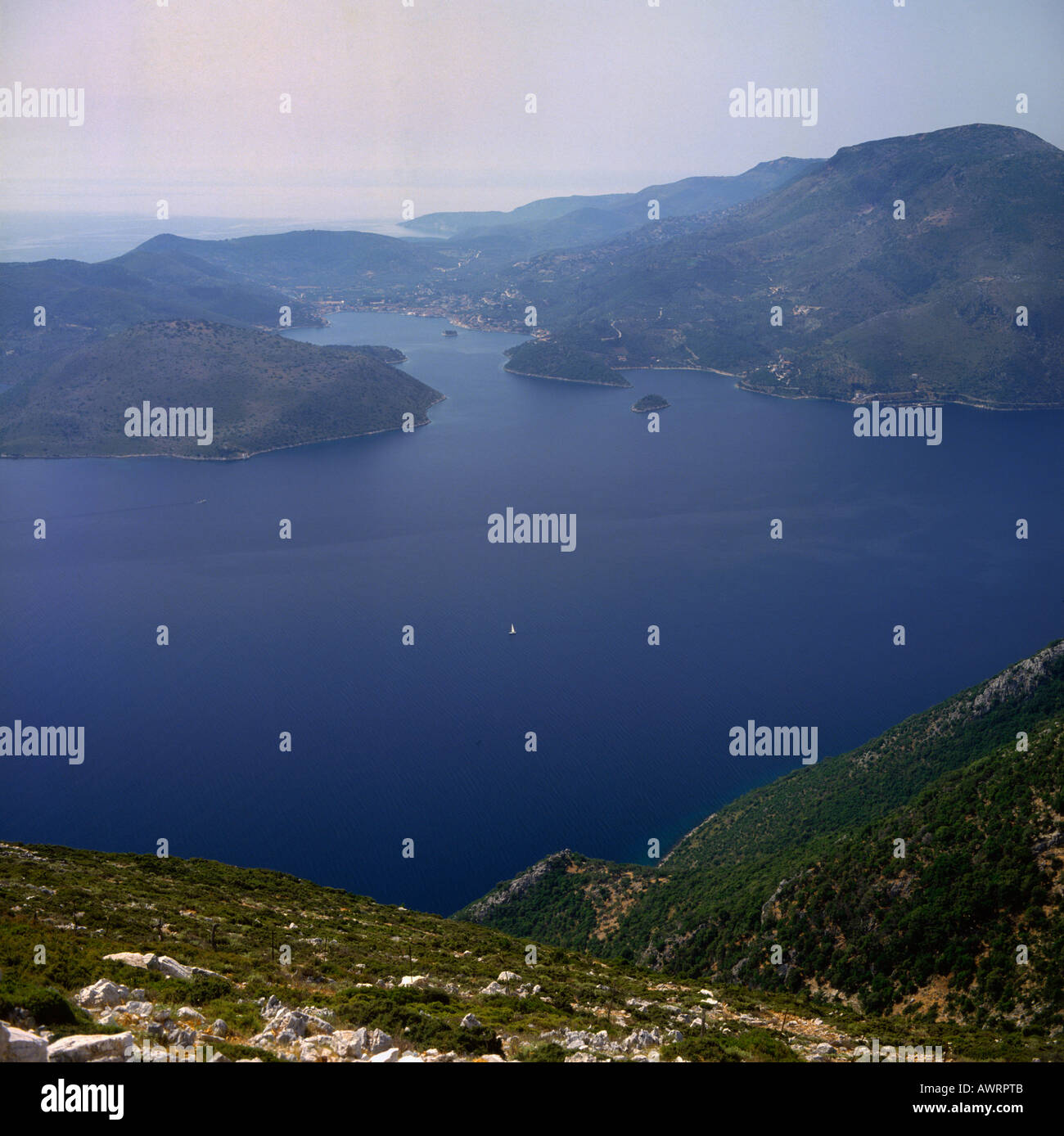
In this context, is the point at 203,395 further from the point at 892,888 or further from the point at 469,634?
the point at 892,888

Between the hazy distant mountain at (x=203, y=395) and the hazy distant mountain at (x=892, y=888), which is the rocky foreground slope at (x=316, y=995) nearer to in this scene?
the hazy distant mountain at (x=892, y=888)

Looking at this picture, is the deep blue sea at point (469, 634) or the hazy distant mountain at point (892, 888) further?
the deep blue sea at point (469, 634)

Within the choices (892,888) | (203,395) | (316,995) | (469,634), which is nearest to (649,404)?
(203,395)

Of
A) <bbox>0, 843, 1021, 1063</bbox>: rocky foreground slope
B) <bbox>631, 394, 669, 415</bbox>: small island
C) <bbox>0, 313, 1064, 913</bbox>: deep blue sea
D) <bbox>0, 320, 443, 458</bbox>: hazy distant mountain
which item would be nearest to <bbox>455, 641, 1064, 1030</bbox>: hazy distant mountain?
<bbox>0, 843, 1021, 1063</bbox>: rocky foreground slope

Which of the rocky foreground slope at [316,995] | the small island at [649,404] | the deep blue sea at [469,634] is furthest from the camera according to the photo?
the small island at [649,404]

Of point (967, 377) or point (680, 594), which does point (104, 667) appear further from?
point (967, 377)

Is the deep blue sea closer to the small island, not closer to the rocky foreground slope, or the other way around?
the rocky foreground slope

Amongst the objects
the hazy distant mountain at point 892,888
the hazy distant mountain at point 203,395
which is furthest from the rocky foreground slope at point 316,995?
the hazy distant mountain at point 203,395

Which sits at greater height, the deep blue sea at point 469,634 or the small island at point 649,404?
the small island at point 649,404
